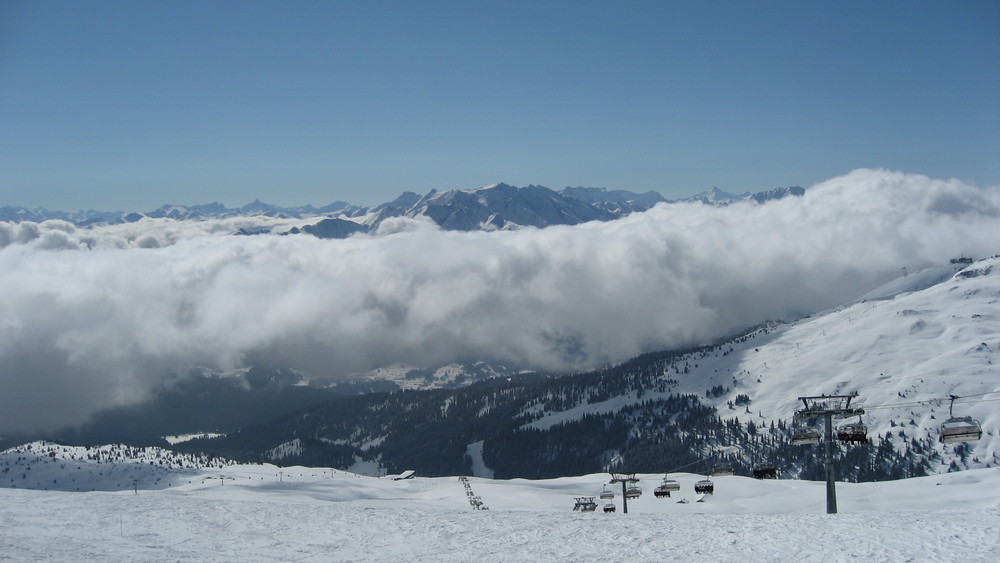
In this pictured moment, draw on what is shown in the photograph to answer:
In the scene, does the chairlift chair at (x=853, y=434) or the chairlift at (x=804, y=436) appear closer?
the chairlift chair at (x=853, y=434)

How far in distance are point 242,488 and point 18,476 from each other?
100559 millimetres

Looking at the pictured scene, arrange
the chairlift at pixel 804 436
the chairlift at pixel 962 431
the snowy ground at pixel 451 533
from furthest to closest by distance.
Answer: the chairlift at pixel 804 436, the chairlift at pixel 962 431, the snowy ground at pixel 451 533

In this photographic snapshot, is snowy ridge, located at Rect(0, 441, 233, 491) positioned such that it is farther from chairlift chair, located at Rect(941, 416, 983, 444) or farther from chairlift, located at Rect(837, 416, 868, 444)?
chairlift chair, located at Rect(941, 416, 983, 444)

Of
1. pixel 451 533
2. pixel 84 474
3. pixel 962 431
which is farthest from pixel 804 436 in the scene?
pixel 84 474

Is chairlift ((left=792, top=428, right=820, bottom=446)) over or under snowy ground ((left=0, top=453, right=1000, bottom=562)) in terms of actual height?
over

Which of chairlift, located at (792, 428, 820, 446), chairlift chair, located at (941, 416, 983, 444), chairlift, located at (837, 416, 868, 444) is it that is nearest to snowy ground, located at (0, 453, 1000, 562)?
chairlift chair, located at (941, 416, 983, 444)

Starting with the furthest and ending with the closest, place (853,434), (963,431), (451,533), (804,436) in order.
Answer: (804,436) → (853,434) → (451,533) → (963,431)

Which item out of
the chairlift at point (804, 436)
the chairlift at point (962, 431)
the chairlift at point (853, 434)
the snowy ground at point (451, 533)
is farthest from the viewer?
the chairlift at point (804, 436)

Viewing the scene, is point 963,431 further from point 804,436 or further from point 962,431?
point 804,436

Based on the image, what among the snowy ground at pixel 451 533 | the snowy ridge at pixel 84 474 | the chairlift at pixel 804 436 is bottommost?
the snowy ridge at pixel 84 474

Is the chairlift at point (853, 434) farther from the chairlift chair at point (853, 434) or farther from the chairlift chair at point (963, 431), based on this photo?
the chairlift chair at point (963, 431)

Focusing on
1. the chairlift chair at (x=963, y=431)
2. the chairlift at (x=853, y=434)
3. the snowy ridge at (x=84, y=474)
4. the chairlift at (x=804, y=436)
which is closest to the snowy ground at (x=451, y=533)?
the chairlift chair at (x=963, y=431)

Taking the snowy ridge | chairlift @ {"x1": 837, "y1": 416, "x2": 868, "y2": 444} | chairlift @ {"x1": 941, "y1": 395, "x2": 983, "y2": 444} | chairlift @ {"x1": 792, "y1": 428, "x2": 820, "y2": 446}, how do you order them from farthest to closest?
1. the snowy ridge
2. chairlift @ {"x1": 792, "y1": 428, "x2": 820, "y2": 446}
3. chairlift @ {"x1": 837, "y1": 416, "x2": 868, "y2": 444}
4. chairlift @ {"x1": 941, "y1": 395, "x2": 983, "y2": 444}

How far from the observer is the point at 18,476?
184 metres
